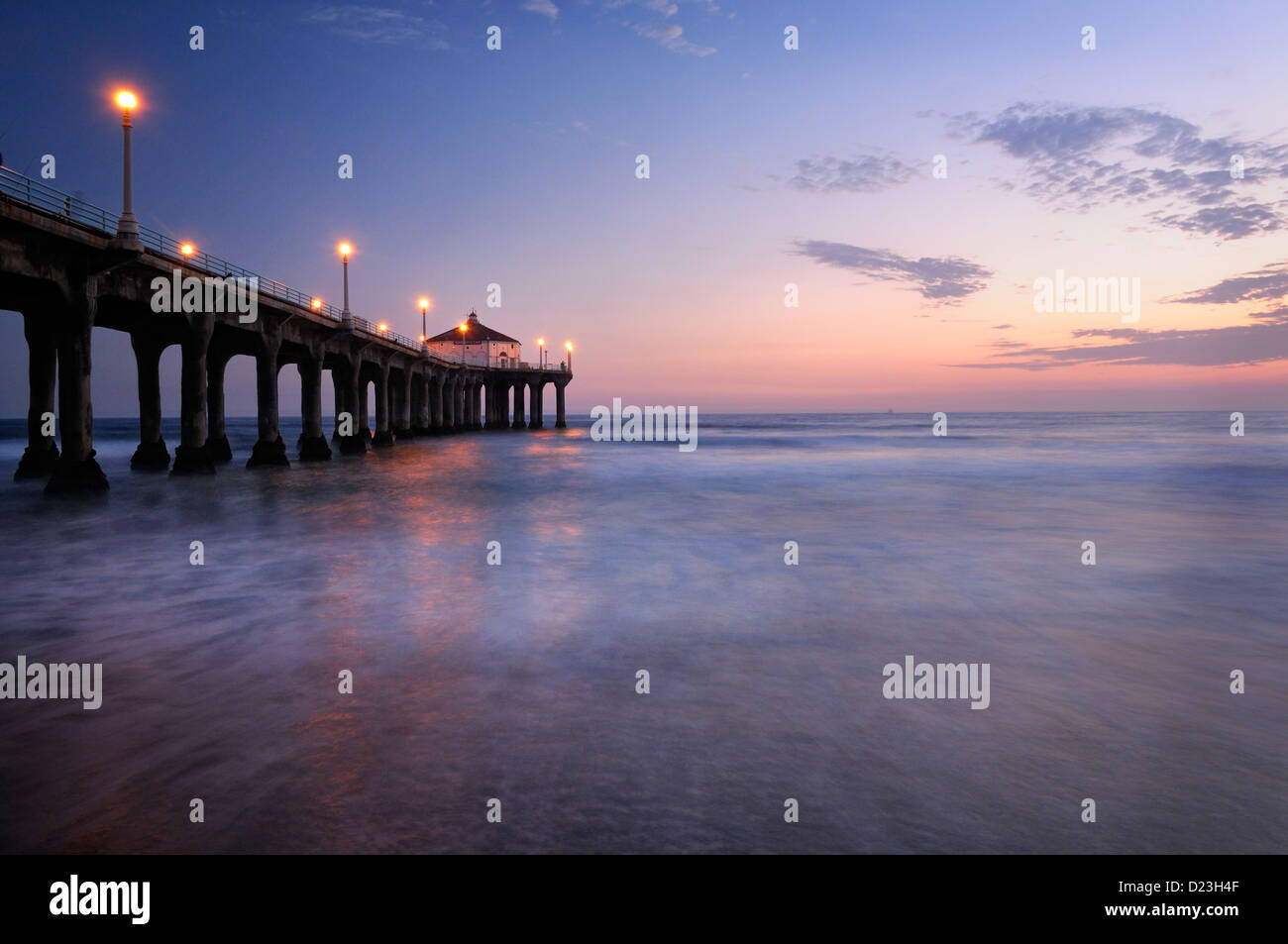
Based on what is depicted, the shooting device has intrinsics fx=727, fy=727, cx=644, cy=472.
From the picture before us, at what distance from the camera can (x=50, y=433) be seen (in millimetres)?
28156

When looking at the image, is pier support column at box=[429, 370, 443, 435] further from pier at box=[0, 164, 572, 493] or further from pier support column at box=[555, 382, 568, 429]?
pier support column at box=[555, 382, 568, 429]

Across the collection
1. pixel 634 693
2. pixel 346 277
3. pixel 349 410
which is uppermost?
pixel 346 277

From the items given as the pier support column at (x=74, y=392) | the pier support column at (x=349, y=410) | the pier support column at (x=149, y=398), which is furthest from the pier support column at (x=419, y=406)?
the pier support column at (x=74, y=392)

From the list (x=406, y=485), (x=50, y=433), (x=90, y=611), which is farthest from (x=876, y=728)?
(x=50, y=433)

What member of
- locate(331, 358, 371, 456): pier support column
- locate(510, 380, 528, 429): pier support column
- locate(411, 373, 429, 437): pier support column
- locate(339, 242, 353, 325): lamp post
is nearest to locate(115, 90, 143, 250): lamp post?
locate(339, 242, 353, 325): lamp post

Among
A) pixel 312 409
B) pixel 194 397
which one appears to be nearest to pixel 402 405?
pixel 312 409

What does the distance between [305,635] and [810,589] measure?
7.23 metres

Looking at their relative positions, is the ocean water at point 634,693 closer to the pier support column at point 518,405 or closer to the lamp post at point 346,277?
the lamp post at point 346,277

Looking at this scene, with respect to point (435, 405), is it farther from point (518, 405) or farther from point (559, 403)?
point (559, 403)

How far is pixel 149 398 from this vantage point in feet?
108

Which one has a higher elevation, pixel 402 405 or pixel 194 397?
pixel 402 405

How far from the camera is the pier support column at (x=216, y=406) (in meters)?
36.9

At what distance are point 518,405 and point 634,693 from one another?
4333 inches

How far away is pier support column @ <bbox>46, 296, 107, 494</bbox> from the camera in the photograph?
21500 millimetres
